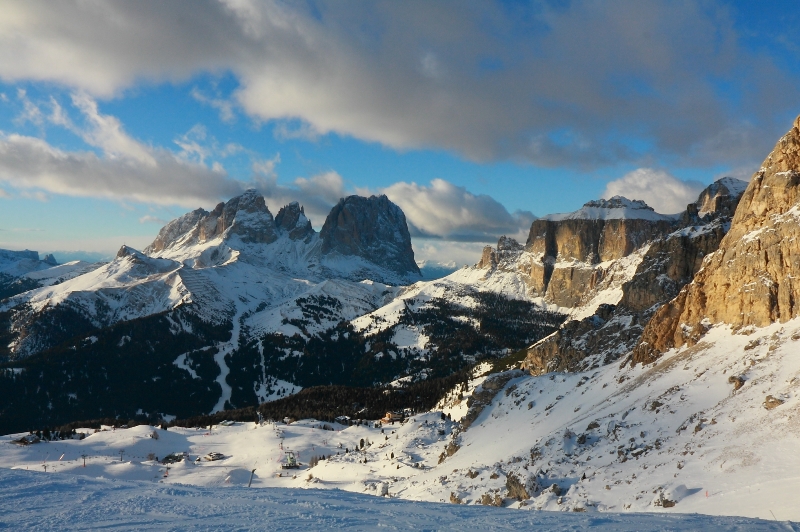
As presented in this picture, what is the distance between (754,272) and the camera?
172 feet

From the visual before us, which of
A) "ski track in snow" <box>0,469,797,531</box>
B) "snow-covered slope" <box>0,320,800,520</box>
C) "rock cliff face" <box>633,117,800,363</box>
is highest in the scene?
"rock cliff face" <box>633,117,800,363</box>

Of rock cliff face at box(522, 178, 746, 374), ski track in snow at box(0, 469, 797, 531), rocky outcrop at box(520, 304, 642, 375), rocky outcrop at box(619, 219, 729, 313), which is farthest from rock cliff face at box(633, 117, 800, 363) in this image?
ski track in snow at box(0, 469, 797, 531)

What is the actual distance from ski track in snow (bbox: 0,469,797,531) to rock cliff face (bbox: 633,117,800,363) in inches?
1668

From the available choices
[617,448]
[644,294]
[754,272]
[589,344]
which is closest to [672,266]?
[644,294]

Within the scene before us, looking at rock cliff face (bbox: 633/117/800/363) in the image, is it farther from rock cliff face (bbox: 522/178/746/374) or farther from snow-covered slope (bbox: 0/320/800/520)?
rock cliff face (bbox: 522/178/746/374)

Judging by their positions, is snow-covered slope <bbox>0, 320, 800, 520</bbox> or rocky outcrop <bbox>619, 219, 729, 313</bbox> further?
rocky outcrop <bbox>619, 219, 729, 313</bbox>

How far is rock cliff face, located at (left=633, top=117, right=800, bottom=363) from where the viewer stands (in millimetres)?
48656

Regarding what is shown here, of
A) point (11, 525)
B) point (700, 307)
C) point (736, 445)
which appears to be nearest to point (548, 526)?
point (11, 525)

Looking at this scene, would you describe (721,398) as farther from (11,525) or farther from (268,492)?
(11,525)

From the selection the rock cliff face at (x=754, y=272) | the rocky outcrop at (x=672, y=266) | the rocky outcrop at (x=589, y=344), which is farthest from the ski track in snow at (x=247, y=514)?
the rocky outcrop at (x=672, y=266)

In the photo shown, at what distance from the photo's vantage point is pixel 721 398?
40094mm

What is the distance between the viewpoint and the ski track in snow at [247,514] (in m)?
14.4

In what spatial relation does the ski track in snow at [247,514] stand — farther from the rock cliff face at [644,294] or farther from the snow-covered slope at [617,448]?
the rock cliff face at [644,294]

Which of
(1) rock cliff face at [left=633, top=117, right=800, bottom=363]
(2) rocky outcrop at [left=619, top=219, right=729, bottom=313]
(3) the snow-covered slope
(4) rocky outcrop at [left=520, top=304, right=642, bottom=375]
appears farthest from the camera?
(2) rocky outcrop at [left=619, top=219, right=729, bottom=313]
